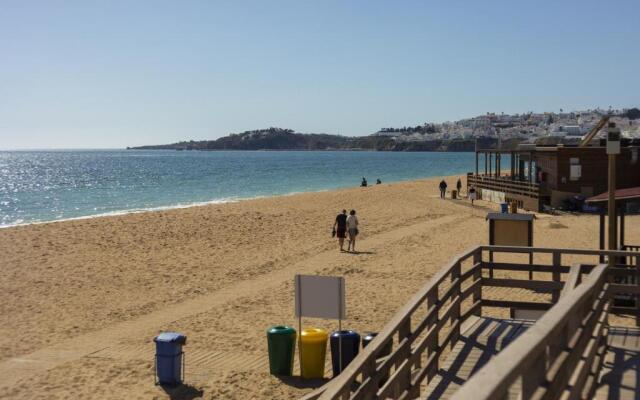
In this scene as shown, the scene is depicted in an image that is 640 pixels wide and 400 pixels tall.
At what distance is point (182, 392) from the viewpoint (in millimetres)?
9352

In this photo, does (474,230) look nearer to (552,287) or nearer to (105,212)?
(552,287)

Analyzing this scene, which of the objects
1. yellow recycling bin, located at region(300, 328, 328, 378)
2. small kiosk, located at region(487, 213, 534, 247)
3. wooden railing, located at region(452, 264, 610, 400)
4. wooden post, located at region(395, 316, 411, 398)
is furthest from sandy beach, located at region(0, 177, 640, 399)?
wooden railing, located at region(452, 264, 610, 400)

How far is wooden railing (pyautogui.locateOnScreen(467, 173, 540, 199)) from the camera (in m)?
33.3

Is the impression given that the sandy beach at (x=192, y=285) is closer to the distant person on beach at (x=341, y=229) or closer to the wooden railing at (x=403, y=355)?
the distant person on beach at (x=341, y=229)

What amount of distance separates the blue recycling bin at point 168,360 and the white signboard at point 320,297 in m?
1.95

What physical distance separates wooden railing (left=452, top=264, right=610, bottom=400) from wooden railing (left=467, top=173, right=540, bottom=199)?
28.2 metres

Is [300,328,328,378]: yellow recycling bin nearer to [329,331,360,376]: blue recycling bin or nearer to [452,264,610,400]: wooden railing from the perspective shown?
[329,331,360,376]: blue recycling bin

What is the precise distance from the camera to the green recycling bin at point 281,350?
9812 mm

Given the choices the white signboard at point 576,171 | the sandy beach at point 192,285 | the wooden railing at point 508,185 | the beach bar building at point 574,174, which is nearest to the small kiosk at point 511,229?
the sandy beach at point 192,285

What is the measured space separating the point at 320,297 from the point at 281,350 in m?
1.39

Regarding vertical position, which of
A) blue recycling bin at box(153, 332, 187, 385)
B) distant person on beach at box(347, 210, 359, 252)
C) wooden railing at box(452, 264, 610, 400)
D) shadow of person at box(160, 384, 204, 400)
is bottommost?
shadow of person at box(160, 384, 204, 400)

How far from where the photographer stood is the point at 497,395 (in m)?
2.53

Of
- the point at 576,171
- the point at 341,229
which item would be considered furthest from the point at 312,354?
the point at 576,171

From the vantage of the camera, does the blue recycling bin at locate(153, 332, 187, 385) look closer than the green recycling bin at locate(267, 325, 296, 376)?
Yes
